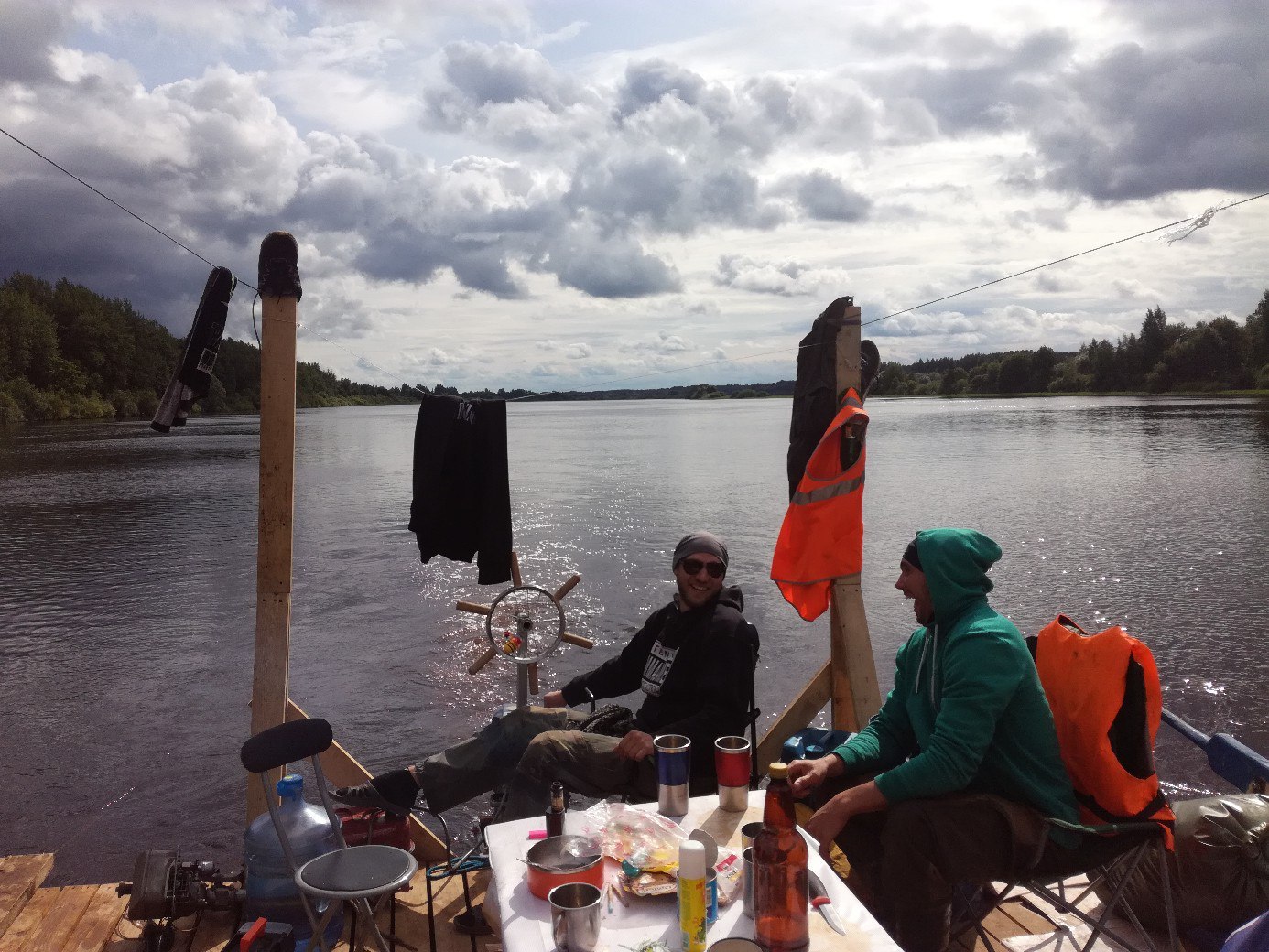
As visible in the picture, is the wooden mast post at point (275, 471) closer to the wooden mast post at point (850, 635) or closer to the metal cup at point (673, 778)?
the metal cup at point (673, 778)

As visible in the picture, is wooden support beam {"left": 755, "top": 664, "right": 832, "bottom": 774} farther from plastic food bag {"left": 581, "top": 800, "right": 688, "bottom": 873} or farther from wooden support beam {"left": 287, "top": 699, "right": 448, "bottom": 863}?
plastic food bag {"left": 581, "top": 800, "right": 688, "bottom": 873}

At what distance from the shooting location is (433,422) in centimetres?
459

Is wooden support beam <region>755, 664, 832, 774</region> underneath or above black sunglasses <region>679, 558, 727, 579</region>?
underneath

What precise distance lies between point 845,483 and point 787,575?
0.55 meters

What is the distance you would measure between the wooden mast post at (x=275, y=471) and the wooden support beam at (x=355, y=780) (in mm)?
220

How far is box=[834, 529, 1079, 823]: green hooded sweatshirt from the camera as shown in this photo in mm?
2814

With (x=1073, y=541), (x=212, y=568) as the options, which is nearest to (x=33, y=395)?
(x=212, y=568)

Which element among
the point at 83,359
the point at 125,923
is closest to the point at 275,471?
the point at 125,923

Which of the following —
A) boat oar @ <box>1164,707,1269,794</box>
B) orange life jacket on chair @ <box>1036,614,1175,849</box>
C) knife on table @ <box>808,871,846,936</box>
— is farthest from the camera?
boat oar @ <box>1164,707,1269,794</box>

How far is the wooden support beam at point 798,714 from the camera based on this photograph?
178 inches

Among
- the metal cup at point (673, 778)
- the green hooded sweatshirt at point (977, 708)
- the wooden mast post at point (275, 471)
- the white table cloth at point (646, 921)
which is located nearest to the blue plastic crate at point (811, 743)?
the green hooded sweatshirt at point (977, 708)

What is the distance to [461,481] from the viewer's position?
465cm

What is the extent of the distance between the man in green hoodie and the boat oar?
2.84 ft

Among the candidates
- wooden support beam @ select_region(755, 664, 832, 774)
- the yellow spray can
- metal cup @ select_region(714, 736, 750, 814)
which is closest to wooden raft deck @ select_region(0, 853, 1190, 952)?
metal cup @ select_region(714, 736, 750, 814)
